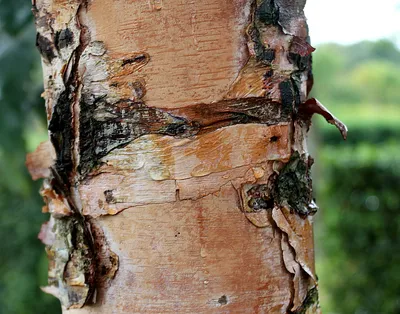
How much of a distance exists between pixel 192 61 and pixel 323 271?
14.8 feet

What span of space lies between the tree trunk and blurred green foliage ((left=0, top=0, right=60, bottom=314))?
3.71 ft

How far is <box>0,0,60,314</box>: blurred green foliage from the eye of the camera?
6.34 ft

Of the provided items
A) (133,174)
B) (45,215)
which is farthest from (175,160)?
Answer: (45,215)

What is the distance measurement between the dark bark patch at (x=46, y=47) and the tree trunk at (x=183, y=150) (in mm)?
25

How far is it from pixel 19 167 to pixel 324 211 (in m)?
3.23

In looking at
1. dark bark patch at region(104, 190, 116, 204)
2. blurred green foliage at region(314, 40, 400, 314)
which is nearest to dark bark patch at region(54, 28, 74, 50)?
dark bark patch at region(104, 190, 116, 204)

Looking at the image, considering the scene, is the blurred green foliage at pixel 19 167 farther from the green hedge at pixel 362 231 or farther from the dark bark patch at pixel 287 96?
the green hedge at pixel 362 231

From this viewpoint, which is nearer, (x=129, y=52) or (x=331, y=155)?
(x=129, y=52)

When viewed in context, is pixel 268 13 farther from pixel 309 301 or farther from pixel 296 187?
pixel 309 301

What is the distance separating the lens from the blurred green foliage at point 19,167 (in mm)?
1932

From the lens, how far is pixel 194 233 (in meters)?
0.76

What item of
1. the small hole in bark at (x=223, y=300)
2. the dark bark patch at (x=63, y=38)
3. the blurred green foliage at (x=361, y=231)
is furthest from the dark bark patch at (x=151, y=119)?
the blurred green foliage at (x=361, y=231)

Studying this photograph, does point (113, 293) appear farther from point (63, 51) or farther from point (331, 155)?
point (331, 155)

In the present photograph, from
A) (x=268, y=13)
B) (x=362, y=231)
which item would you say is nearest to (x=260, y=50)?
(x=268, y=13)
